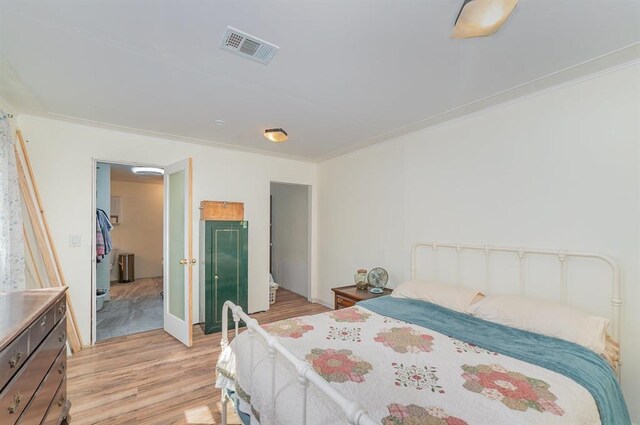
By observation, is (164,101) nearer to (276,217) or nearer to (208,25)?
(208,25)

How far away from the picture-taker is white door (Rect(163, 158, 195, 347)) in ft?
10.6

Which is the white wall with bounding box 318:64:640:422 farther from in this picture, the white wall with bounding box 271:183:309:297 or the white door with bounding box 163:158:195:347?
the white door with bounding box 163:158:195:347

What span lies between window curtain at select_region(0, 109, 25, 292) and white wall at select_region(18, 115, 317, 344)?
0.59m

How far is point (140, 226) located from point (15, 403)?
21.5ft

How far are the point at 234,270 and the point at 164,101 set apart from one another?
226 centimetres

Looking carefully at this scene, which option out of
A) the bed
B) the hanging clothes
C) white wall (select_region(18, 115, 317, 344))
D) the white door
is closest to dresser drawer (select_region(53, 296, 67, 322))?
the bed

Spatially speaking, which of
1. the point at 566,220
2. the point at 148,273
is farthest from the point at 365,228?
the point at 148,273

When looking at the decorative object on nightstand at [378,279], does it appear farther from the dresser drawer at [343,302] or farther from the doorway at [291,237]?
the doorway at [291,237]

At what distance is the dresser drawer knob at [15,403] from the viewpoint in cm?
119

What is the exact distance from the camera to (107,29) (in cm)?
162

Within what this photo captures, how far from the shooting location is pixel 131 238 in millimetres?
6895

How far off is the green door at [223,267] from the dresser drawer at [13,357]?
7.62ft

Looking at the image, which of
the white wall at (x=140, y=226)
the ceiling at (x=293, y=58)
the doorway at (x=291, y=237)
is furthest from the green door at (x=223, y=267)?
the white wall at (x=140, y=226)

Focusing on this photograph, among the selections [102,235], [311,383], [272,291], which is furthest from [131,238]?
[311,383]
